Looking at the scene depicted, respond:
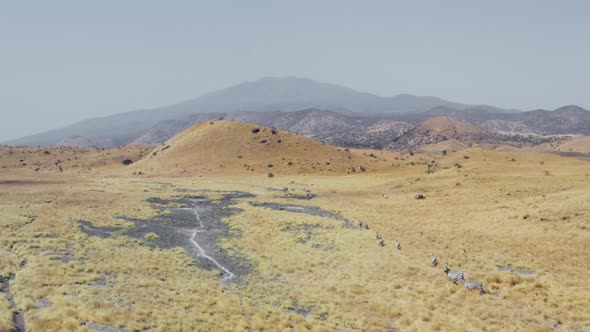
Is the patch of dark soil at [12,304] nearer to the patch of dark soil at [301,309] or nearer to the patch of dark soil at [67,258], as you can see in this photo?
the patch of dark soil at [67,258]

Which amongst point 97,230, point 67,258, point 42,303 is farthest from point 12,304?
point 97,230

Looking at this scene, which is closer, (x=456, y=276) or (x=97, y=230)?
(x=456, y=276)

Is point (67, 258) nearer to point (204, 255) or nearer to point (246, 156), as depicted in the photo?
point (204, 255)

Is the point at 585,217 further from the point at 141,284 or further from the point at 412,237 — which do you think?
the point at 141,284

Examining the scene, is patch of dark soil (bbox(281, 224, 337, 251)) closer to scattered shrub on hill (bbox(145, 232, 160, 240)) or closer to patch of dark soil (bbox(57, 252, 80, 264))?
scattered shrub on hill (bbox(145, 232, 160, 240))

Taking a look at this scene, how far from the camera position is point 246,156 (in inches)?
4786

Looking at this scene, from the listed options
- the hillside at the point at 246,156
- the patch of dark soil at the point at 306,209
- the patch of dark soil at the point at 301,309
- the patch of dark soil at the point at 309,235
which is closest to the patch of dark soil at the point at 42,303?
the patch of dark soil at the point at 301,309

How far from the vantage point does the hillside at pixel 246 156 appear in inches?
4432

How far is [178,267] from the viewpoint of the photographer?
93.1 ft

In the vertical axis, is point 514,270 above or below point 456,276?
below

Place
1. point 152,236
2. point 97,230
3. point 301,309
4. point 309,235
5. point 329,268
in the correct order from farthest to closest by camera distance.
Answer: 1. point 309,235
2. point 97,230
3. point 152,236
4. point 329,268
5. point 301,309

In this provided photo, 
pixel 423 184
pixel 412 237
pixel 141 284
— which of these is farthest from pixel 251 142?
pixel 141 284

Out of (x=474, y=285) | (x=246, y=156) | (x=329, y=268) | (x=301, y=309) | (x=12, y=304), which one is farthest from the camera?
(x=246, y=156)

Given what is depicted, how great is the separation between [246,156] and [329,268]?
94.5m
